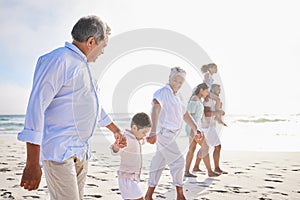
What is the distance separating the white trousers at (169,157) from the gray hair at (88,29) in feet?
7.17

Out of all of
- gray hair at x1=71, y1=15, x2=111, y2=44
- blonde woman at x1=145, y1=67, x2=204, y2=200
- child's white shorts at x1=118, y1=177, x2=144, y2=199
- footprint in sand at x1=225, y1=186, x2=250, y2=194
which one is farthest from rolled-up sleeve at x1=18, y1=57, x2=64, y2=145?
footprint in sand at x1=225, y1=186, x2=250, y2=194

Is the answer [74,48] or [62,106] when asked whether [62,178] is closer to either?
[62,106]

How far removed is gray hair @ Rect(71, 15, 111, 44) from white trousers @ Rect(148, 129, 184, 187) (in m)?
2.18

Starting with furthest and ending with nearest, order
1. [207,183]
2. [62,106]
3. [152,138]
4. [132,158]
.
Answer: [207,183], [152,138], [132,158], [62,106]

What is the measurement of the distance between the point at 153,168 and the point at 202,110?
6.22ft

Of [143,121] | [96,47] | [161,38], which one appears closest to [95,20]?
[96,47]

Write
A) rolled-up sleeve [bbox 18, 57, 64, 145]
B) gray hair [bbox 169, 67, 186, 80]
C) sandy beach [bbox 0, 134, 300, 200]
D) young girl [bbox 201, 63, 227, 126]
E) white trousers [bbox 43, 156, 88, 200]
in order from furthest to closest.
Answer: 1. young girl [bbox 201, 63, 227, 126]
2. sandy beach [bbox 0, 134, 300, 200]
3. gray hair [bbox 169, 67, 186, 80]
4. white trousers [bbox 43, 156, 88, 200]
5. rolled-up sleeve [bbox 18, 57, 64, 145]

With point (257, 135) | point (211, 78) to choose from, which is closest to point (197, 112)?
point (211, 78)

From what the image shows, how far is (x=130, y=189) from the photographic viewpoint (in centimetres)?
323

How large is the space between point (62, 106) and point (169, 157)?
2.34m

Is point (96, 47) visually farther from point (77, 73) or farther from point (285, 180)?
point (285, 180)

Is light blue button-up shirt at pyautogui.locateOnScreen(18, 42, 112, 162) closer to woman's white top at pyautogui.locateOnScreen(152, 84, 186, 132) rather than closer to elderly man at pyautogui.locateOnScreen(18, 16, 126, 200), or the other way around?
elderly man at pyautogui.locateOnScreen(18, 16, 126, 200)

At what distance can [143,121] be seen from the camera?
3.39m

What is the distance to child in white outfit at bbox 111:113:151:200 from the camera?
323 cm
